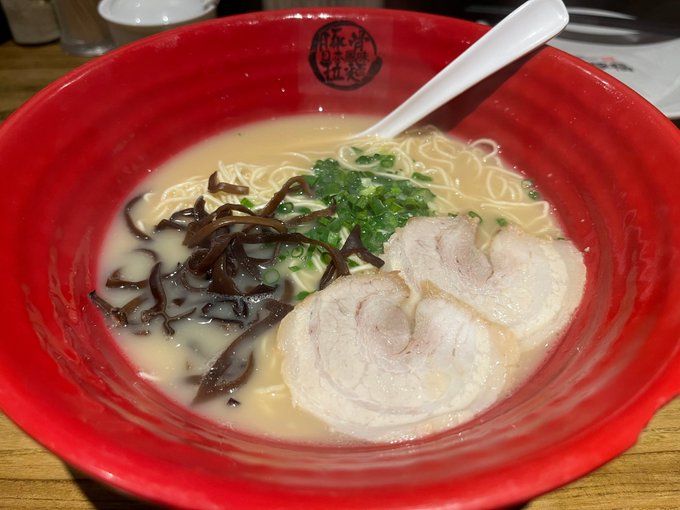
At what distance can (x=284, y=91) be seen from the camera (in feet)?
7.09

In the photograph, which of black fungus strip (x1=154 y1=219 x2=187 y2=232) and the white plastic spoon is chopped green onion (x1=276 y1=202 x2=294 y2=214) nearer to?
black fungus strip (x1=154 y1=219 x2=187 y2=232)

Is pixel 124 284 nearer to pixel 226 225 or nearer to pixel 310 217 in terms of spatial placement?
pixel 226 225

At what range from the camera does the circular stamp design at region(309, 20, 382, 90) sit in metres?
2.01

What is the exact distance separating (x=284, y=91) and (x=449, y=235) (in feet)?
3.21

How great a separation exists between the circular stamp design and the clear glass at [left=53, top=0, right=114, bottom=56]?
1529mm

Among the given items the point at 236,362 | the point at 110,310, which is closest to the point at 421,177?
the point at 236,362

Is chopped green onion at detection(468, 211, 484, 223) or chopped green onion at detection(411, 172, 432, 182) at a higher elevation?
chopped green onion at detection(411, 172, 432, 182)

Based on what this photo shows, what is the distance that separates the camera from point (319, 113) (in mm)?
2266

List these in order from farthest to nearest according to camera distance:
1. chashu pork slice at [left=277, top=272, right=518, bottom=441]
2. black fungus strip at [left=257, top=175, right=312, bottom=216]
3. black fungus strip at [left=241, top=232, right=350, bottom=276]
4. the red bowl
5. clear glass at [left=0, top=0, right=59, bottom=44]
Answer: clear glass at [left=0, top=0, right=59, bottom=44], black fungus strip at [left=257, top=175, right=312, bottom=216], black fungus strip at [left=241, top=232, right=350, bottom=276], chashu pork slice at [left=277, top=272, right=518, bottom=441], the red bowl

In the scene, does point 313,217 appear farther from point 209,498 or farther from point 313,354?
point 209,498

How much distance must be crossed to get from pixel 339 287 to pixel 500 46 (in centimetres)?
104

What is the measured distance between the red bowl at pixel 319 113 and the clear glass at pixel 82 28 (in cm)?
135

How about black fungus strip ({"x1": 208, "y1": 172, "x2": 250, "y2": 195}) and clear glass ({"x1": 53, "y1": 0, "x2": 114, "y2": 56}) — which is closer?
black fungus strip ({"x1": 208, "y1": 172, "x2": 250, "y2": 195})

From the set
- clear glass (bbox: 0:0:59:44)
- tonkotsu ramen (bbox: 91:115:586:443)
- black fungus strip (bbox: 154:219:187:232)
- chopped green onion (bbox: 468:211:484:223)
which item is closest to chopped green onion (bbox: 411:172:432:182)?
tonkotsu ramen (bbox: 91:115:586:443)
